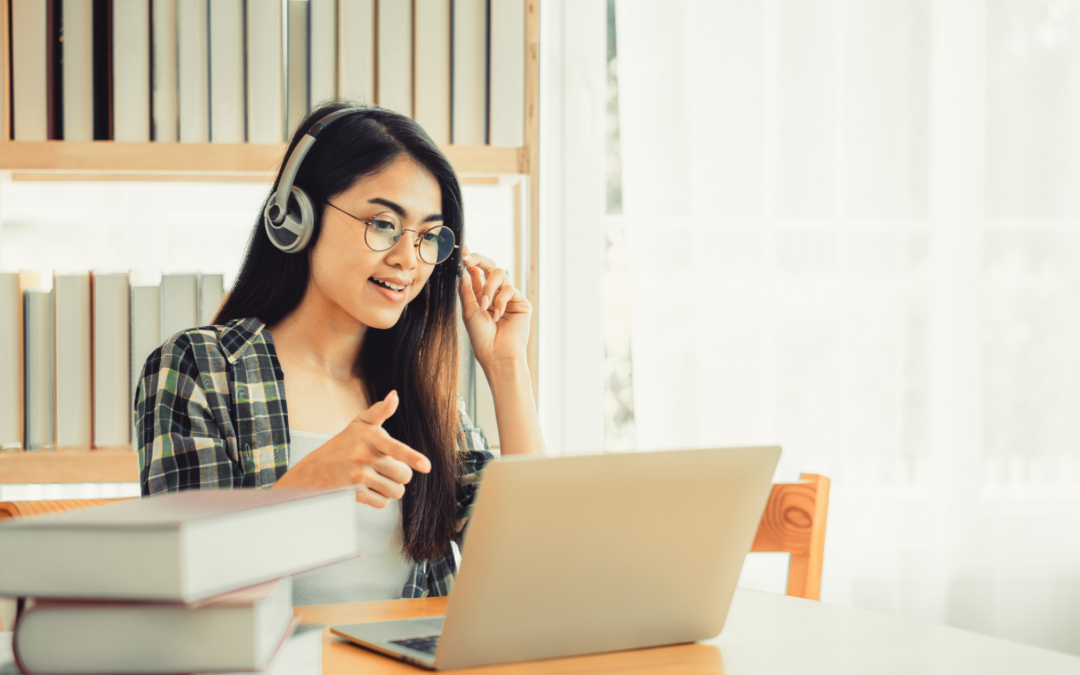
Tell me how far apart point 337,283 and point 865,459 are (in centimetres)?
142

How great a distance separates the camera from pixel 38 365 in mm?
1458

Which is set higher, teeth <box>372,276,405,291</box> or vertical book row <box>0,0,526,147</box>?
vertical book row <box>0,0,526,147</box>

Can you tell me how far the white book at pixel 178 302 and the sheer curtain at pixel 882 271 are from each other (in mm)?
948

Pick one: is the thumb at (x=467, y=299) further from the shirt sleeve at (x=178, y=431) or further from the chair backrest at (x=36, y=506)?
the chair backrest at (x=36, y=506)

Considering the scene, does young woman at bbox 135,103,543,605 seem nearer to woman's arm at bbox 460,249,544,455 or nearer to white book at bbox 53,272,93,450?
woman's arm at bbox 460,249,544,455

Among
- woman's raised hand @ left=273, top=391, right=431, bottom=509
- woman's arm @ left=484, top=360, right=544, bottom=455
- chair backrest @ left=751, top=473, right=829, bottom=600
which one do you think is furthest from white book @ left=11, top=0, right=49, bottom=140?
chair backrest @ left=751, top=473, right=829, bottom=600

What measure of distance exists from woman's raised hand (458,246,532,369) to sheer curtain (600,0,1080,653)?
62cm

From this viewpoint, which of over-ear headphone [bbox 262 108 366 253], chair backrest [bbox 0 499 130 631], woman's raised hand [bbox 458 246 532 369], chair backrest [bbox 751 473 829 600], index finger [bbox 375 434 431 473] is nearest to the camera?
index finger [bbox 375 434 431 473]

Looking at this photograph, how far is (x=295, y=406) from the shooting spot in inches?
46.3

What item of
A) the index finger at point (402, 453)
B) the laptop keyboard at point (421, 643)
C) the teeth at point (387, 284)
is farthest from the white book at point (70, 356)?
the laptop keyboard at point (421, 643)

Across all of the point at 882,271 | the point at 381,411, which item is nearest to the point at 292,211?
the point at 381,411

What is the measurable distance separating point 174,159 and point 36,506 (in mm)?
754

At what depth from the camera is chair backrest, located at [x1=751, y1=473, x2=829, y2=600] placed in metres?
0.97

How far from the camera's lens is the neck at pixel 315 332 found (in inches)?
48.4
